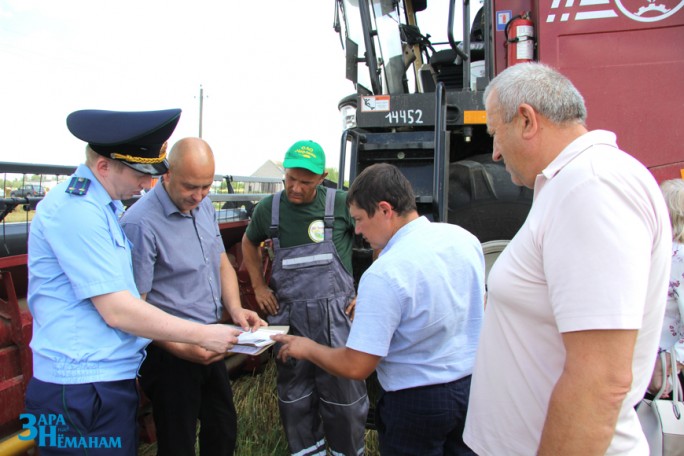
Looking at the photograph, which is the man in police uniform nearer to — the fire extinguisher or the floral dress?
the floral dress

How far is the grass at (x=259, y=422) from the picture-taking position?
2701 mm

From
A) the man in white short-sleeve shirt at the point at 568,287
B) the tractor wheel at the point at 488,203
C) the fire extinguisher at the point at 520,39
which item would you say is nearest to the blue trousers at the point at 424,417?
the man in white short-sleeve shirt at the point at 568,287

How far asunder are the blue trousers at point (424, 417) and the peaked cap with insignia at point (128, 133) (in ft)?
3.76

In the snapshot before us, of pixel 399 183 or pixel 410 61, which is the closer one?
pixel 399 183

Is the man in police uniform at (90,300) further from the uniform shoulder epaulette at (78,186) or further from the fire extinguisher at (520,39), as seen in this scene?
the fire extinguisher at (520,39)

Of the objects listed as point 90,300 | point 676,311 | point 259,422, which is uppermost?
point 90,300

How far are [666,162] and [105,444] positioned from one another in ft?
10.9

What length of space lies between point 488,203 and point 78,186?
7.93 ft

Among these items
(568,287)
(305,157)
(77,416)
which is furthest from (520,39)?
(77,416)

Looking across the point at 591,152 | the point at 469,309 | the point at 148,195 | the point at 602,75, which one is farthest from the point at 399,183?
the point at 602,75

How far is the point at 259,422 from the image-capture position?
2.95 m

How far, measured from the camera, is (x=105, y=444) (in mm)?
1566

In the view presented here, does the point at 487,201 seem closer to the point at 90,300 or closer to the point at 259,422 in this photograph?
the point at 259,422

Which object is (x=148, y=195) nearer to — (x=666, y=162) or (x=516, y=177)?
(x=516, y=177)
